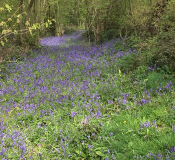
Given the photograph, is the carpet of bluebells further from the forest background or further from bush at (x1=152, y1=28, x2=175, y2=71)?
the forest background

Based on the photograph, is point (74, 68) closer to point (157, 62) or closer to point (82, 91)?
point (82, 91)

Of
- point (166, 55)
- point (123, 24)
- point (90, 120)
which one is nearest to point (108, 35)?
point (123, 24)

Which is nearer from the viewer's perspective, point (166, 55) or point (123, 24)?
point (166, 55)

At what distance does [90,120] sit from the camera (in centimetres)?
338

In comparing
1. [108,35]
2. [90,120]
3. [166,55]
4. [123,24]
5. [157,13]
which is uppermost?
[157,13]

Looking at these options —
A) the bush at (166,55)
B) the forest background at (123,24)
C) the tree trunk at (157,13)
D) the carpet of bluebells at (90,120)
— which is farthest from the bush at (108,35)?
the bush at (166,55)

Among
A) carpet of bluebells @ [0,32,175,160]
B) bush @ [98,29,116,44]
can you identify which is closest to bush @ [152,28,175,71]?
carpet of bluebells @ [0,32,175,160]

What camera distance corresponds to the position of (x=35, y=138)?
3.39m

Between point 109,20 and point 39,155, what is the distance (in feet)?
38.2

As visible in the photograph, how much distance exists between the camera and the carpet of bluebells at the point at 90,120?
8.98 ft

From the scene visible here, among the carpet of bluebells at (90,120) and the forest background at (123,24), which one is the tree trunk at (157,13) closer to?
the forest background at (123,24)

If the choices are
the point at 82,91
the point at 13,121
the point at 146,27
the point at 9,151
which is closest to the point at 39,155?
the point at 9,151

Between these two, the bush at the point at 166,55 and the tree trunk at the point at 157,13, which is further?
the tree trunk at the point at 157,13

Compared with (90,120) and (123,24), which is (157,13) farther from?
(90,120)
